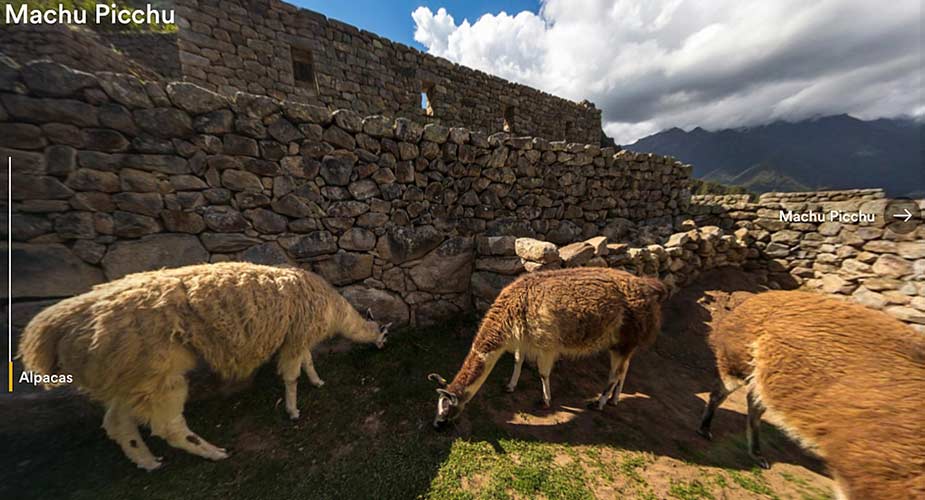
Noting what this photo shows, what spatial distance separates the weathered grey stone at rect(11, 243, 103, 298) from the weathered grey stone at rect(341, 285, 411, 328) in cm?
246

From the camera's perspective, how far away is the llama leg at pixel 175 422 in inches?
93.6

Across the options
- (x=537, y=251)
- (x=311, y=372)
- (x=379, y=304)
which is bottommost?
(x=311, y=372)

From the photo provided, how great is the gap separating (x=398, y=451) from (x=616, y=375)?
269cm

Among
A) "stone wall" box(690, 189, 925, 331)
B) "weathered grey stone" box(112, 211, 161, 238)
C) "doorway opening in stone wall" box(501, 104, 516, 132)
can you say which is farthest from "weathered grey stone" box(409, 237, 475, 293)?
"stone wall" box(690, 189, 925, 331)

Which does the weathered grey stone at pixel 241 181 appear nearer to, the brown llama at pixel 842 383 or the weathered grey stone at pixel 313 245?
the weathered grey stone at pixel 313 245

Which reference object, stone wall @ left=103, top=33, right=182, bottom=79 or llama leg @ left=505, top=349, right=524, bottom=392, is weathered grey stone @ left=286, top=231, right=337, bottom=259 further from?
stone wall @ left=103, top=33, right=182, bottom=79

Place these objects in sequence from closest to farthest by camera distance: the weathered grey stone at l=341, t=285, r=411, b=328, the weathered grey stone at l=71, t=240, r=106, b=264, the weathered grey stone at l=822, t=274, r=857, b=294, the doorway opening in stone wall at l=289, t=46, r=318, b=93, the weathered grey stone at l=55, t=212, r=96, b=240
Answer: the weathered grey stone at l=55, t=212, r=96, b=240
the weathered grey stone at l=71, t=240, r=106, b=264
the weathered grey stone at l=341, t=285, r=411, b=328
the doorway opening in stone wall at l=289, t=46, r=318, b=93
the weathered grey stone at l=822, t=274, r=857, b=294

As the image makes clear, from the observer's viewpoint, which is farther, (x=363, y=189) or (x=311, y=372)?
(x=363, y=189)

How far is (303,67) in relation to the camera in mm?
6562

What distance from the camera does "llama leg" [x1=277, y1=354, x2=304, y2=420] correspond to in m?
3.07

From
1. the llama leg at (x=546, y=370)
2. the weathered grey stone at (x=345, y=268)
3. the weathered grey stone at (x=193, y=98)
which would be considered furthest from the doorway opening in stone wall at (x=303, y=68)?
the llama leg at (x=546, y=370)

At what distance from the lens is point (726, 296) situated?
6.01m

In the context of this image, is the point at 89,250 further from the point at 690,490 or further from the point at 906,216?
the point at 906,216

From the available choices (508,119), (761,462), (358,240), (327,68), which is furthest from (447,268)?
(508,119)
